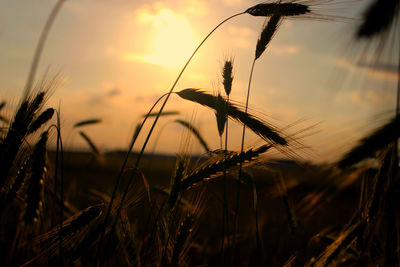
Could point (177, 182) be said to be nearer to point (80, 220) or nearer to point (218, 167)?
point (218, 167)

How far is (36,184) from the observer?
1.60 metres

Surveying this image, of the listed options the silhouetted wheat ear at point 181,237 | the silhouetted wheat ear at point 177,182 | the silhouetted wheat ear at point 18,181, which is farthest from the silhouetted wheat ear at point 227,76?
the silhouetted wheat ear at point 18,181

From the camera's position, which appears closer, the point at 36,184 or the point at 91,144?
the point at 36,184

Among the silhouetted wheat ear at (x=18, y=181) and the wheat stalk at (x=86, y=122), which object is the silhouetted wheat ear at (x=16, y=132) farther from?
the wheat stalk at (x=86, y=122)

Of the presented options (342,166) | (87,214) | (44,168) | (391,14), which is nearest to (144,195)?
(87,214)

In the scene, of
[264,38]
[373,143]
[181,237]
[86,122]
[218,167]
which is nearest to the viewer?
[373,143]

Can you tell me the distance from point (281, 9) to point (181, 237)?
1222 mm

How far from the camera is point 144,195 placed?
1893 mm

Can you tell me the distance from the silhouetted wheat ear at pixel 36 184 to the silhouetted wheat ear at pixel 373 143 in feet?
4.14

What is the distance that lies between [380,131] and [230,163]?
72 centimetres

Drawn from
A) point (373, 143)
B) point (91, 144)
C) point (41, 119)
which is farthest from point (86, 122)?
point (373, 143)

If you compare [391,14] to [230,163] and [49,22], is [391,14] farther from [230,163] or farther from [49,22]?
[49,22]

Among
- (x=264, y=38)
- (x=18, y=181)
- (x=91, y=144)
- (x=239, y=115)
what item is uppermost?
(x=264, y=38)

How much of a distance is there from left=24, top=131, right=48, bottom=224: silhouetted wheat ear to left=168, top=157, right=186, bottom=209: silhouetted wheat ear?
1.92 ft
